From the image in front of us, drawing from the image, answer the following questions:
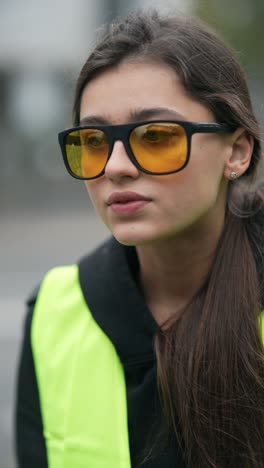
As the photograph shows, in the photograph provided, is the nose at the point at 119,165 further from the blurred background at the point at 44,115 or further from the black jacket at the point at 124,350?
the blurred background at the point at 44,115

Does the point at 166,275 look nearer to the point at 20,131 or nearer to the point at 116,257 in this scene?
the point at 116,257

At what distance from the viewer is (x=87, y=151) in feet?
6.41

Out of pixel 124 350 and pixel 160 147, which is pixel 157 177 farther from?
pixel 124 350

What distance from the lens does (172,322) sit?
206 centimetres

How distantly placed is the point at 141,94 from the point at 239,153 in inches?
13.7

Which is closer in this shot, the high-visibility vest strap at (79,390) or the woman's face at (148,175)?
the woman's face at (148,175)

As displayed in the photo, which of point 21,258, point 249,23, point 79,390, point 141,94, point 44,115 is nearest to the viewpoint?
point 141,94

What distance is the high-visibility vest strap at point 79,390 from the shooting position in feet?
6.59

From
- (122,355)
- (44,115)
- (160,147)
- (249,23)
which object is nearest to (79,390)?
(122,355)

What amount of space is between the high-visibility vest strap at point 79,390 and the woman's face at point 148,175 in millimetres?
367

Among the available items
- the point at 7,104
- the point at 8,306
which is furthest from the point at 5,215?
the point at 8,306

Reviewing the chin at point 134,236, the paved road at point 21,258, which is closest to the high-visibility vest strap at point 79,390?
the chin at point 134,236

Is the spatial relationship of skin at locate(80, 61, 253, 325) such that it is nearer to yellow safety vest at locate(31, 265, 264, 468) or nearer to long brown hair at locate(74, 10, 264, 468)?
long brown hair at locate(74, 10, 264, 468)

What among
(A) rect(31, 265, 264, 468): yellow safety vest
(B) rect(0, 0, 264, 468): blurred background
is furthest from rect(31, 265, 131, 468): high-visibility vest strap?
(B) rect(0, 0, 264, 468): blurred background
